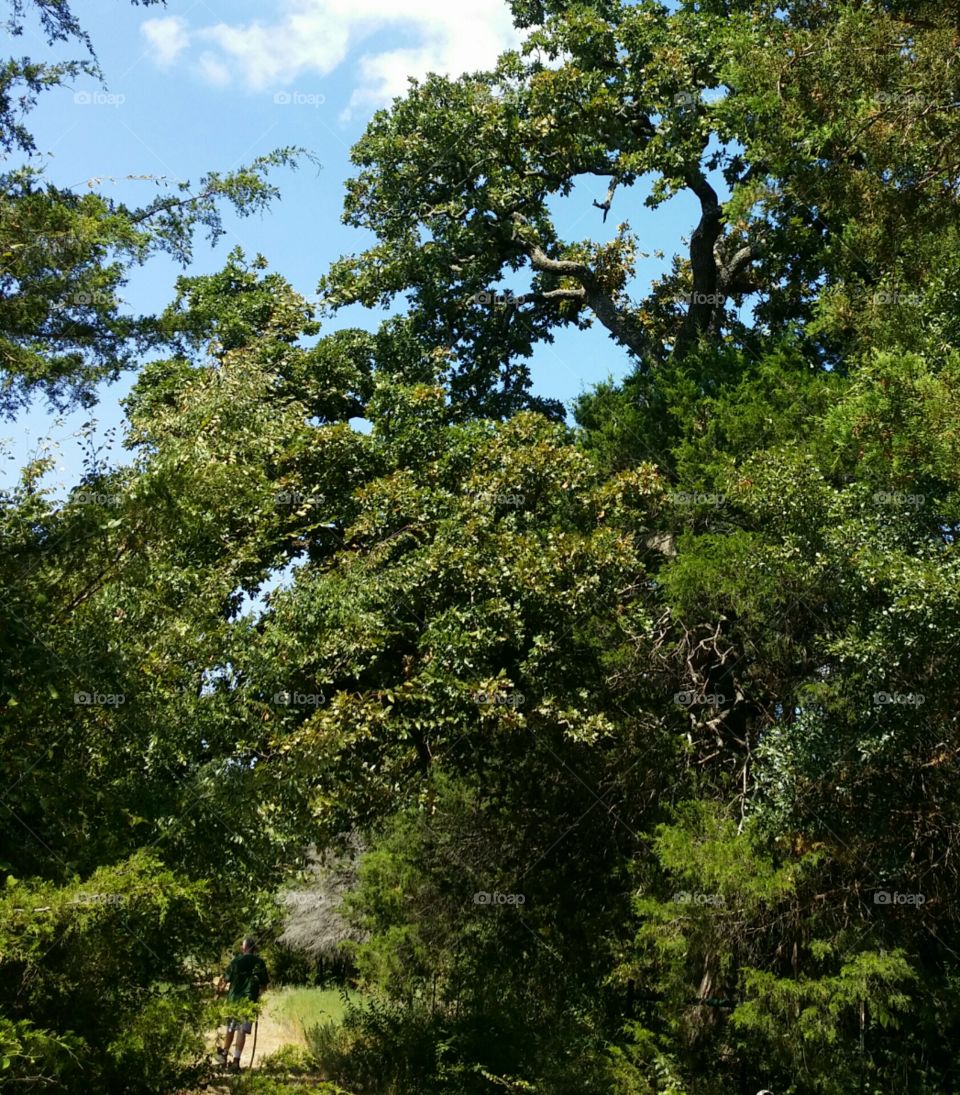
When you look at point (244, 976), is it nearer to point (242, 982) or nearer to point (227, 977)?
point (242, 982)

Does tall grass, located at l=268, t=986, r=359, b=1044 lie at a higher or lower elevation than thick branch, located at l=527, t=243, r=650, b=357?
lower

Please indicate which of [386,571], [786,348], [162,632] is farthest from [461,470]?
[162,632]

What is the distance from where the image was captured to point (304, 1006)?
742 inches

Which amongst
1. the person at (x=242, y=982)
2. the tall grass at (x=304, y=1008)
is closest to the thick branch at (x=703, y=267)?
the person at (x=242, y=982)

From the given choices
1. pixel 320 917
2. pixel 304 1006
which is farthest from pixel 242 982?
pixel 320 917

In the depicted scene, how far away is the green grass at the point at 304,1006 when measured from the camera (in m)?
17.0

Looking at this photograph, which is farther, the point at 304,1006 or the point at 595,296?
the point at 595,296

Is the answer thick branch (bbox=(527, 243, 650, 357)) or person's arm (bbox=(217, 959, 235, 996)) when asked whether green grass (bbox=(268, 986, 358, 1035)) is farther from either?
thick branch (bbox=(527, 243, 650, 357))

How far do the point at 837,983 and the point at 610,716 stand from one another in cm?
455

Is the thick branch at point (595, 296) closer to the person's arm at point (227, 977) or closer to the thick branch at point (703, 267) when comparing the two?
the thick branch at point (703, 267)

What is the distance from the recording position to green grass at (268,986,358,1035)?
16984 millimetres

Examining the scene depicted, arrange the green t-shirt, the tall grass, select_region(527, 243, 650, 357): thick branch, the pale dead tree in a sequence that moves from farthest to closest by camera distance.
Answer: the pale dead tree
select_region(527, 243, 650, 357): thick branch
the tall grass
the green t-shirt

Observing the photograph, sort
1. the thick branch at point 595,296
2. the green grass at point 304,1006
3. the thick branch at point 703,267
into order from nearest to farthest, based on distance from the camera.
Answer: the green grass at point 304,1006 → the thick branch at point 703,267 → the thick branch at point 595,296

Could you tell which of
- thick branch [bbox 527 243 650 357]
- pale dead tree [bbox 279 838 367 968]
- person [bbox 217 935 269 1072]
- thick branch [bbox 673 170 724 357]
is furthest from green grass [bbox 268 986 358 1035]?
thick branch [bbox 673 170 724 357]
